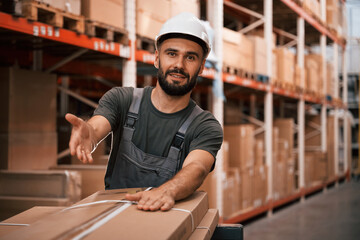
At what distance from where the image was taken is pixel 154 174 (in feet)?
7.60

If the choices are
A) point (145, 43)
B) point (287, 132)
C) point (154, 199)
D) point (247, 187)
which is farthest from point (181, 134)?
point (287, 132)

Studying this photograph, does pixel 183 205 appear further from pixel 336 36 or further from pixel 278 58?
pixel 336 36

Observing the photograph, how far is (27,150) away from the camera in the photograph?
392 cm

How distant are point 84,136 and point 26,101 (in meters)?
2.23

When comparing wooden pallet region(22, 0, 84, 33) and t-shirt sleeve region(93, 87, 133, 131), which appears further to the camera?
wooden pallet region(22, 0, 84, 33)

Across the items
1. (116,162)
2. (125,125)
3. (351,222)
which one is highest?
(125,125)

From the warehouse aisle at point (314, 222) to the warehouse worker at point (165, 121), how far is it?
4.33 meters

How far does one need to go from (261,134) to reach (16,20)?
6124 millimetres

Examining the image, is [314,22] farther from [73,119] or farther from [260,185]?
[73,119]

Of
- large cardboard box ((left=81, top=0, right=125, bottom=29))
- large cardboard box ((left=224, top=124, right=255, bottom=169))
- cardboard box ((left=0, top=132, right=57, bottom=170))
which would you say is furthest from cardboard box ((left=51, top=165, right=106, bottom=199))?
large cardboard box ((left=224, top=124, right=255, bottom=169))

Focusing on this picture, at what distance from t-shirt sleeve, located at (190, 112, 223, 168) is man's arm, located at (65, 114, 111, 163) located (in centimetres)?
47

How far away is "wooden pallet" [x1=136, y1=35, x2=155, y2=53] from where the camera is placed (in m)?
4.58

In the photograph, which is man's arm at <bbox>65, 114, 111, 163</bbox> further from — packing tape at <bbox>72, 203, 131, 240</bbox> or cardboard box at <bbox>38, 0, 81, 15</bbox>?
cardboard box at <bbox>38, 0, 81, 15</bbox>

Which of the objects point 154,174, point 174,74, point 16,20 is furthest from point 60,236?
point 16,20
